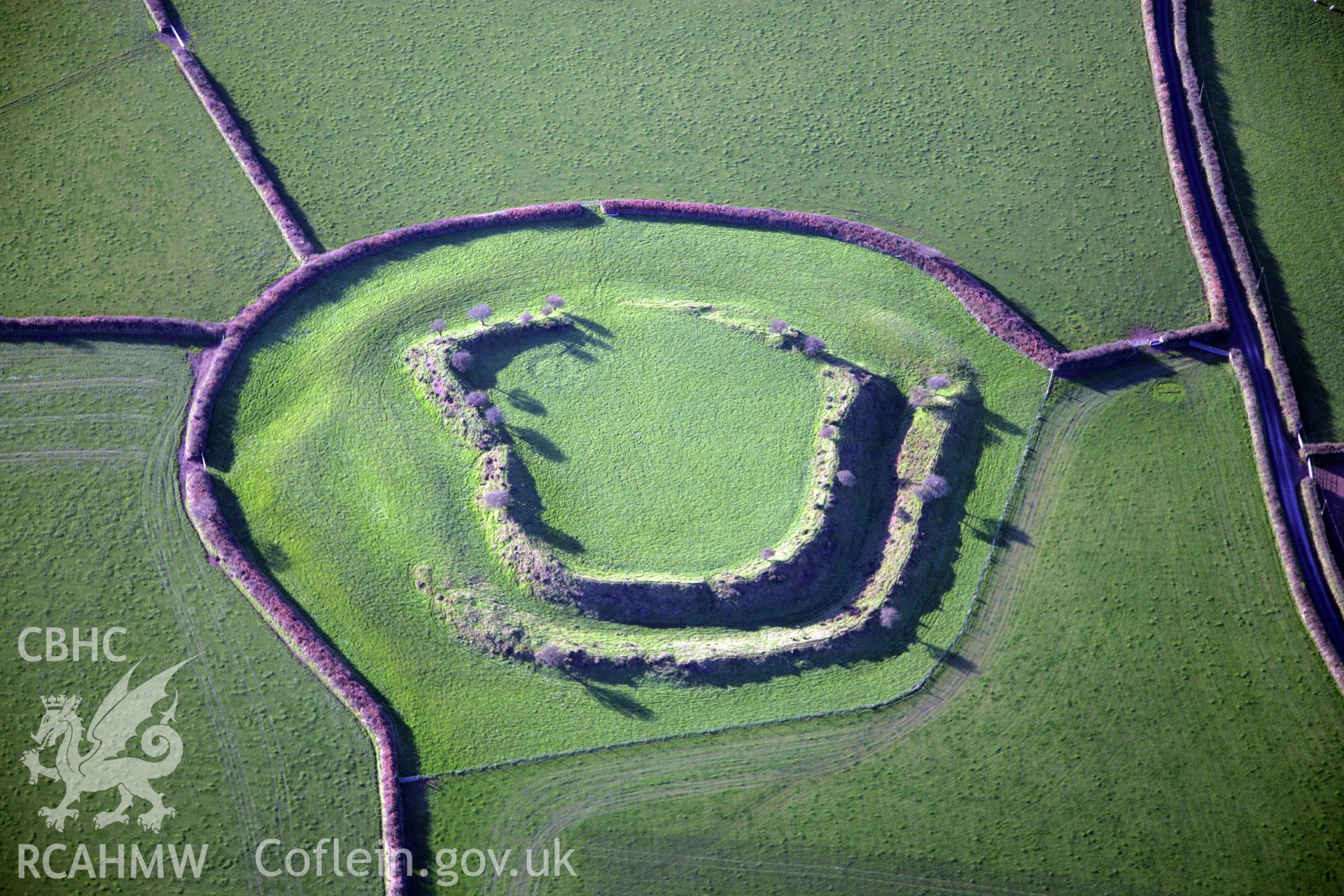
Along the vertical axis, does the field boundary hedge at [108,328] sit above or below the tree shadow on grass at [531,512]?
above

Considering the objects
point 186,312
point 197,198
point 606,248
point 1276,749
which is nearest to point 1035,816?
point 1276,749

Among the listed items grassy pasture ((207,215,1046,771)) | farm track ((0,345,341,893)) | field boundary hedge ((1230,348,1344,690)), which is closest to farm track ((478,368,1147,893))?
grassy pasture ((207,215,1046,771))

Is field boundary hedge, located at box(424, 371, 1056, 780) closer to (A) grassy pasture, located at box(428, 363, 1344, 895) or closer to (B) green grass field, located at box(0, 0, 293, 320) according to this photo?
(A) grassy pasture, located at box(428, 363, 1344, 895)

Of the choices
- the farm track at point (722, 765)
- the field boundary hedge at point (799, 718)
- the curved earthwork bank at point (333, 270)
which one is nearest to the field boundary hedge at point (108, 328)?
the curved earthwork bank at point (333, 270)

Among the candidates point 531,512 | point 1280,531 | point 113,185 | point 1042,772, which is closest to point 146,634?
point 531,512

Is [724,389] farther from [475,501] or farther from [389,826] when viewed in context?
[389,826]

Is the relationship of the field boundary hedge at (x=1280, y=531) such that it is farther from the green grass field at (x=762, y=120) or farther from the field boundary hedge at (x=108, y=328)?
the field boundary hedge at (x=108, y=328)
